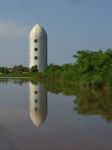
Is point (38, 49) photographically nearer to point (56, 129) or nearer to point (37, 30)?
point (37, 30)

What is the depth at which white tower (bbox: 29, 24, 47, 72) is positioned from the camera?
5488cm

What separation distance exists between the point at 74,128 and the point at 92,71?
16.2 metres

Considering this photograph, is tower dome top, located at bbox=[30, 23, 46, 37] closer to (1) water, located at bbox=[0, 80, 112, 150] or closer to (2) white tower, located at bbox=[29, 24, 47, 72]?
(2) white tower, located at bbox=[29, 24, 47, 72]

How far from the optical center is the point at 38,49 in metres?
55.2

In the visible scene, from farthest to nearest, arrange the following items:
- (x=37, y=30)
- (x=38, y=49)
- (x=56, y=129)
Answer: (x=37, y=30) < (x=38, y=49) < (x=56, y=129)

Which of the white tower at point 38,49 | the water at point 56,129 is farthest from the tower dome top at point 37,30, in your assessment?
the water at point 56,129

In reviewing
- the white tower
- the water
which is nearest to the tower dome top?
the white tower

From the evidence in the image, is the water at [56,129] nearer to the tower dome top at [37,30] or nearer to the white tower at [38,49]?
the white tower at [38,49]

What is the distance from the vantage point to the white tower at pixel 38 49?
5488cm

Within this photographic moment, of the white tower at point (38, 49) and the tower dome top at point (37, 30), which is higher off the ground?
the tower dome top at point (37, 30)

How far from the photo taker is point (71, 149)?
5703mm

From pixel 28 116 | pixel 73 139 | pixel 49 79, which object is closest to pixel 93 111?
pixel 28 116

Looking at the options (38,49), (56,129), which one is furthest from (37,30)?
(56,129)

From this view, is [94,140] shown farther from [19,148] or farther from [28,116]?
[28,116]
